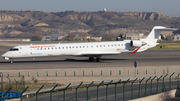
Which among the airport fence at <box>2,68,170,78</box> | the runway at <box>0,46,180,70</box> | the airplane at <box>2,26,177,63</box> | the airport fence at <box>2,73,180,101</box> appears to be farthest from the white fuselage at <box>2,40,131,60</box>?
the airport fence at <box>2,73,180,101</box>

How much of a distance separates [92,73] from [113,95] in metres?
12.1

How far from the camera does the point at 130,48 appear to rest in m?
39.8

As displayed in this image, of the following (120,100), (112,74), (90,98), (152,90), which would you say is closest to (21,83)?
(90,98)

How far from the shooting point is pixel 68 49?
38062 mm

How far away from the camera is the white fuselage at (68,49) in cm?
3709

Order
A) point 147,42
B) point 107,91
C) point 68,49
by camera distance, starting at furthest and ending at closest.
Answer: point 147,42, point 68,49, point 107,91

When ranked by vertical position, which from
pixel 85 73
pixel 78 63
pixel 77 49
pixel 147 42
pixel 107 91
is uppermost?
pixel 147 42

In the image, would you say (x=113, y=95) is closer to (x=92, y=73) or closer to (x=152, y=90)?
(x=152, y=90)

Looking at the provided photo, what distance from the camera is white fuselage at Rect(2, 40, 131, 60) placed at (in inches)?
1460

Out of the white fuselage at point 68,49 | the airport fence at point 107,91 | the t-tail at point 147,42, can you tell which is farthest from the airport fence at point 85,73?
the t-tail at point 147,42

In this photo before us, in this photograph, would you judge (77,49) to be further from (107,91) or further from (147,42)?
(107,91)

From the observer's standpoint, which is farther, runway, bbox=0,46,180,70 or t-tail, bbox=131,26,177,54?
t-tail, bbox=131,26,177,54

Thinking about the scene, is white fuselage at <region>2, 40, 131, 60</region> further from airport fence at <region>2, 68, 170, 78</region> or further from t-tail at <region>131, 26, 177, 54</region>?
airport fence at <region>2, 68, 170, 78</region>

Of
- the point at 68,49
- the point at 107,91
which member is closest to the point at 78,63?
the point at 68,49
